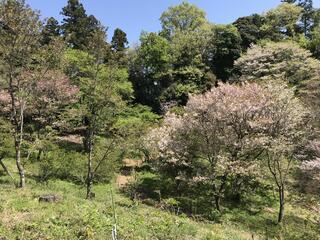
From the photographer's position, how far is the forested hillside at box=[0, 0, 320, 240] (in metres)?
10.6

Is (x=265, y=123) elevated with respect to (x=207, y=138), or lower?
elevated

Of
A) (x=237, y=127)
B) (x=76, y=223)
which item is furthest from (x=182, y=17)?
(x=76, y=223)

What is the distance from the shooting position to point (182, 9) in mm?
49375

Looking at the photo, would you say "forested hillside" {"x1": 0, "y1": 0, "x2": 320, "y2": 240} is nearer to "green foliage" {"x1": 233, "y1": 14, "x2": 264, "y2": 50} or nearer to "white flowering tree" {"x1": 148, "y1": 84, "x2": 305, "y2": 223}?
"white flowering tree" {"x1": 148, "y1": 84, "x2": 305, "y2": 223}

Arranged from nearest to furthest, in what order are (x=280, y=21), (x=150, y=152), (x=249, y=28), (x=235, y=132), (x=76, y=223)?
1. (x=76, y=223)
2. (x=235, y=132)
3. (x=150, y=152)
4. (x=249, y=28)
5. (x=280, y=21)

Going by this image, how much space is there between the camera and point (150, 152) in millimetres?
24016

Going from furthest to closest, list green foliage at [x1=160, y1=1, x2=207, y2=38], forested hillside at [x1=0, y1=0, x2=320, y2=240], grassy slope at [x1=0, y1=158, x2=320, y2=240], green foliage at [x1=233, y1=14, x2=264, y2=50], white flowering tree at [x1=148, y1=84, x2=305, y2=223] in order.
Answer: green foliage at [x1=160, y1=1, x2=207, y2=38], green foliage at [x1=233, y1=14, x2=264, y2=50], white flowering tree at [x1=148, y1=84, x2=305, y2=223], forested hillside at [x1=0, y1=0, x2=320, y2=240], grassy slope at [x1=0, y1=158, x2=320, y2=240]

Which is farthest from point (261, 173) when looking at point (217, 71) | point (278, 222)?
point (217, 71)

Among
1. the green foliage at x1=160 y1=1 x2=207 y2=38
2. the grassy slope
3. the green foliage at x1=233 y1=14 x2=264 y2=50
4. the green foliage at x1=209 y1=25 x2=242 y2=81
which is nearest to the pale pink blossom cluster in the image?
the grassy slope

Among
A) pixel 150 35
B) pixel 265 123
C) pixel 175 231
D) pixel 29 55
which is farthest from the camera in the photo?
pixel 150 35

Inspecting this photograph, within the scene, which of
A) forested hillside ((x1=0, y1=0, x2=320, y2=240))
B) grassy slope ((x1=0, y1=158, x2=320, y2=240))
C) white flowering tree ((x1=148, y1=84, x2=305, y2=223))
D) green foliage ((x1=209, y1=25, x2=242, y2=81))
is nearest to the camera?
grassy slope ((x1=0, y1=158, x2=320, y2=240))

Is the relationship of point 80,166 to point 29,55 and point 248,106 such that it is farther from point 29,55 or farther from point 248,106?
point 248,106

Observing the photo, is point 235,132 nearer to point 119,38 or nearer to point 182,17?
point 119,38

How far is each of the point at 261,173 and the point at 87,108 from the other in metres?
9.80
